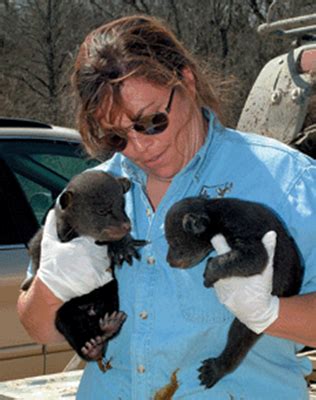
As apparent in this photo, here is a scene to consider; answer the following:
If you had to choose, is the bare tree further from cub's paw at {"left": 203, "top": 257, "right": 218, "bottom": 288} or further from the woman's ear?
cub's paw at {"left": 203, "top": 257, "right": 218, "bottom": 288}

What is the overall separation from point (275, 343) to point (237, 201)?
1.40 feet

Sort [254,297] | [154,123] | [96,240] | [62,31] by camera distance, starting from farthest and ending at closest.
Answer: [62,31] < [96,240] < [154,123] < [254,297]

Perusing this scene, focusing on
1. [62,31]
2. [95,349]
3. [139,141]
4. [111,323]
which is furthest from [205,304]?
[62,31]

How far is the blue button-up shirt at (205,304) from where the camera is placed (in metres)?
2.61

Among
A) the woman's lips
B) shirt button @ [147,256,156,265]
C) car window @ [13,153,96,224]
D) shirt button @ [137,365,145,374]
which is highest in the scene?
the woman's lips

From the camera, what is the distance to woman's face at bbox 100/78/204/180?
2.72m

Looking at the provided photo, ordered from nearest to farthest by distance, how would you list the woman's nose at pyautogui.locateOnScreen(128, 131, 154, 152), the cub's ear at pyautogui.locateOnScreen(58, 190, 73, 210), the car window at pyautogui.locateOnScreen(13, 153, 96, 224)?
the woman's nose at pyautogui.locateOnScreen(128, 131, 154, 152)
the cub's ear at pyautogui.locateOnScreen(58, 190, 73, 210)
the car window at pyautogui.locateOnScreen(13, 153, 96, 224)

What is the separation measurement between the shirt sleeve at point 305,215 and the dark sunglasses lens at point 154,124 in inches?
16.9

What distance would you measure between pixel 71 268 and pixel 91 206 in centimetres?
41

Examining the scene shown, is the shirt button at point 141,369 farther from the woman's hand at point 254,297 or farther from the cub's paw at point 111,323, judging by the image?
the woman's hand at point 254,297

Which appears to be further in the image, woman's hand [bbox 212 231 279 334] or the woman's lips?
the woman's lips

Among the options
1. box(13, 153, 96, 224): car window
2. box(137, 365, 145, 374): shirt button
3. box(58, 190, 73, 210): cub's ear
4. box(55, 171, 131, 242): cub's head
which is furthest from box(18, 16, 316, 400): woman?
box(13, 153, 96, 224): car window

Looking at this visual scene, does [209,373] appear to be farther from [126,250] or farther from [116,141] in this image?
[116,141]

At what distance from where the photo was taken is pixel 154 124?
2721mm
